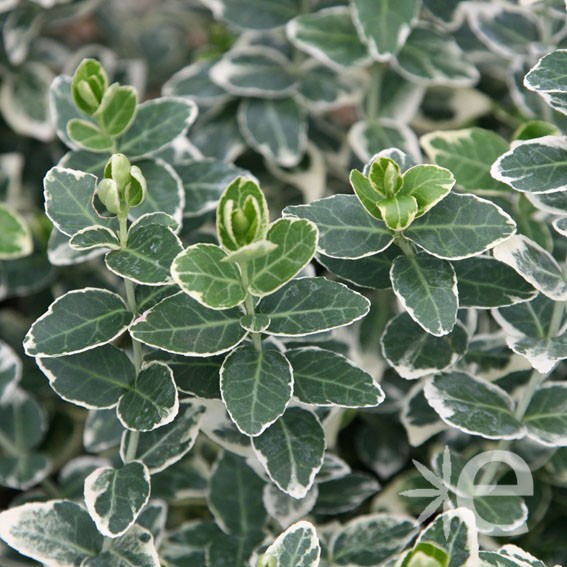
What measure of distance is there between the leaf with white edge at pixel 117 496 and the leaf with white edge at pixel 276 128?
0.66 metres

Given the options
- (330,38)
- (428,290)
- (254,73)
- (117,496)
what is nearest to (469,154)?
(428,290)

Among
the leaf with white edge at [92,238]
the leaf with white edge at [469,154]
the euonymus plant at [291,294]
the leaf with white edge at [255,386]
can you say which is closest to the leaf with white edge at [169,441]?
the euonymus plant at [291,294]

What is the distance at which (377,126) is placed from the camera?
1595 mm

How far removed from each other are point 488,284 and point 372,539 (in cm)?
40

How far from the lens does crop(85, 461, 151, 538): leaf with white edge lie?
102 centimetres

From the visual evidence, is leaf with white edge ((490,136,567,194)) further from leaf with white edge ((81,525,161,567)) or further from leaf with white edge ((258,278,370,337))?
leaf with white edge ((81,525,161,567))

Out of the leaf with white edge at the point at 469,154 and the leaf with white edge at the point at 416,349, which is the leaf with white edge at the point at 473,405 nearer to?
the leaf with white edge at the point at 416,349

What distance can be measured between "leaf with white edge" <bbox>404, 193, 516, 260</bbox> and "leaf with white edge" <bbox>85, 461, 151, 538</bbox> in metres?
0.44

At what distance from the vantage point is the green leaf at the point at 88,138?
124 cm

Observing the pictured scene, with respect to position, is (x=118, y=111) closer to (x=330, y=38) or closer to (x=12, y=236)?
(x=12, y=236)

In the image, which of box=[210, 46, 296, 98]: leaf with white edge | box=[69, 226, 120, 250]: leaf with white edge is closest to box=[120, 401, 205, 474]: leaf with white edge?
box=[69, 226, 120, 250]: leaf with white edge

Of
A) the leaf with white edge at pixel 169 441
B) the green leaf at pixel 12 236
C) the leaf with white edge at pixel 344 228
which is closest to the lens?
the leaf with white edge at pixel 344 228

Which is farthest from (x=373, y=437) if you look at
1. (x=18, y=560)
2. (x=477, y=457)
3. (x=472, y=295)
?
(x=18, y=560)

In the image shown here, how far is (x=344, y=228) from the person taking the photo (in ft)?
3.45
